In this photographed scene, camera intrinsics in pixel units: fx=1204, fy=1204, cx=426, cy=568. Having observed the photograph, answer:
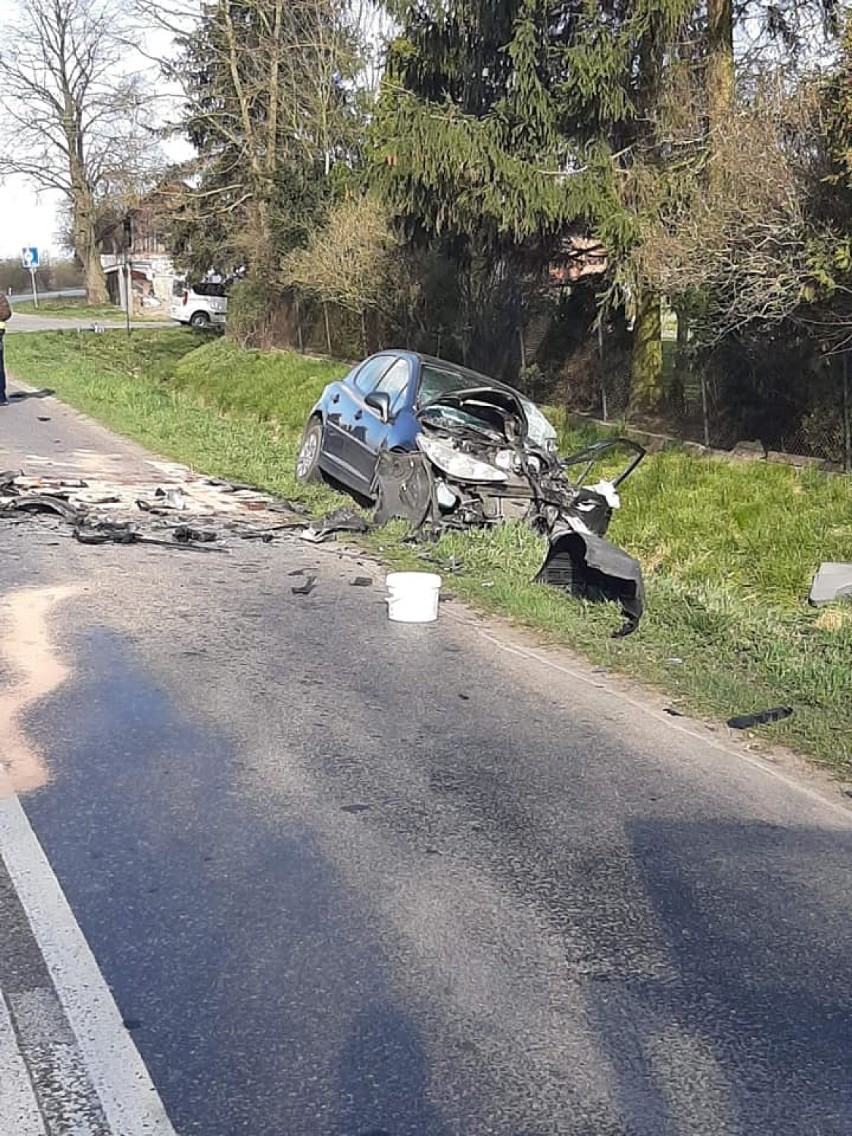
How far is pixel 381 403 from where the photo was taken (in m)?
11.0

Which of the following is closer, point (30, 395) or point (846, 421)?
point (846, 421)

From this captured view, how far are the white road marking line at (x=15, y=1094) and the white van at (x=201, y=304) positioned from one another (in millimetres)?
38053

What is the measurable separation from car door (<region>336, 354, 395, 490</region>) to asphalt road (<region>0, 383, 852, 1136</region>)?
15.4 feet

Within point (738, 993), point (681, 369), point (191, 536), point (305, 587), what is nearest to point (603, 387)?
point (681, 369)

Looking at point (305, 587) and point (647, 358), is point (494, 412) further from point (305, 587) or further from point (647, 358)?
point (647, 358)

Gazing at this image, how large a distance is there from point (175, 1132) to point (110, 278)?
8161cm

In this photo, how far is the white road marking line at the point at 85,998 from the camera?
2.84 m

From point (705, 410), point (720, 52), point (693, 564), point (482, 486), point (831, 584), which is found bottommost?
point (693, 564)

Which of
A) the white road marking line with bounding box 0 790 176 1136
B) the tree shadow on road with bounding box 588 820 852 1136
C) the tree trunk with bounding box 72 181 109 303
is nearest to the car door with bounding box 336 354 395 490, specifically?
the tree shadow on road with bounding box 588 820 852 1136

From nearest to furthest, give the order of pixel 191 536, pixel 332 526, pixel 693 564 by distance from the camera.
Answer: pixel 191 536, pixel 332 526, pixel 693 564

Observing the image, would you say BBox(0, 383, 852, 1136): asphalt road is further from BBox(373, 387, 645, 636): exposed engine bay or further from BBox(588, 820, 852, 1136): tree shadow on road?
BBox(373, 387, 645, 636): exposed engine bay

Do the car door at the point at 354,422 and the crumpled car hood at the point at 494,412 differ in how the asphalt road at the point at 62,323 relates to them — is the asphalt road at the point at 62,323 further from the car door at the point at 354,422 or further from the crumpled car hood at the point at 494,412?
the crumpled car hood at the point at 494,412

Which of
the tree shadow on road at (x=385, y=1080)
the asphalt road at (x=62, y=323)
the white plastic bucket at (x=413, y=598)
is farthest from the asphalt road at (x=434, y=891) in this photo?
the asphalt road at (x=62, y=323)

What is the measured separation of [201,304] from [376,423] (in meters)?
31.7
